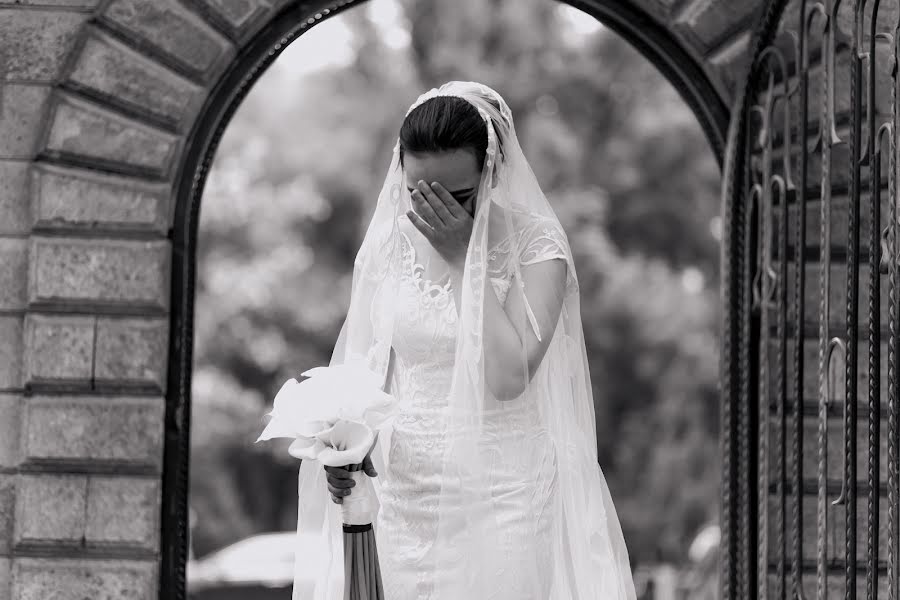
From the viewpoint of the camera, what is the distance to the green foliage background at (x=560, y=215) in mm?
14336

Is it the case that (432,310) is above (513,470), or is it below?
above

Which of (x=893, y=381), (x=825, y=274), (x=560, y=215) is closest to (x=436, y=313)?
(x=893, y=381)

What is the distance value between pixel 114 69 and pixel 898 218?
8.34ft

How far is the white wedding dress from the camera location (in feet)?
10.4

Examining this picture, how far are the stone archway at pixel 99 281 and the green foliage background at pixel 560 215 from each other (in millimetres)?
9579

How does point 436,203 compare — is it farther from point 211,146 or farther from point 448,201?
point 211,146

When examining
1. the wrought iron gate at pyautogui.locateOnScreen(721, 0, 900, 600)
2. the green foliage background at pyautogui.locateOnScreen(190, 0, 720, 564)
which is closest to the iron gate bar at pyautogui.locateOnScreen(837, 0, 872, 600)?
the wrought iron gate at pyautogui.locateOnScreen(721, 0, 900, 600)

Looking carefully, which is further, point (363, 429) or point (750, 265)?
point (750, 265)

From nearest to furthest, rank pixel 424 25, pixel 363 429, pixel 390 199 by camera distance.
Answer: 1. pixel 363 429
2. pixel 390 199
3. pixel 424 25

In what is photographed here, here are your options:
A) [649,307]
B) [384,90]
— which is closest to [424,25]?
[384,90]

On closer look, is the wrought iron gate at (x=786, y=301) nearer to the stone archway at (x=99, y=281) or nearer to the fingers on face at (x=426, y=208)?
the stone archway at (x=99, y=281)

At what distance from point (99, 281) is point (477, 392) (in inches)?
74.1

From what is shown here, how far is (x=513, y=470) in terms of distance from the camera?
3.17 m

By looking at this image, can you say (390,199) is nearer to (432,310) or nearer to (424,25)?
(432,310)
